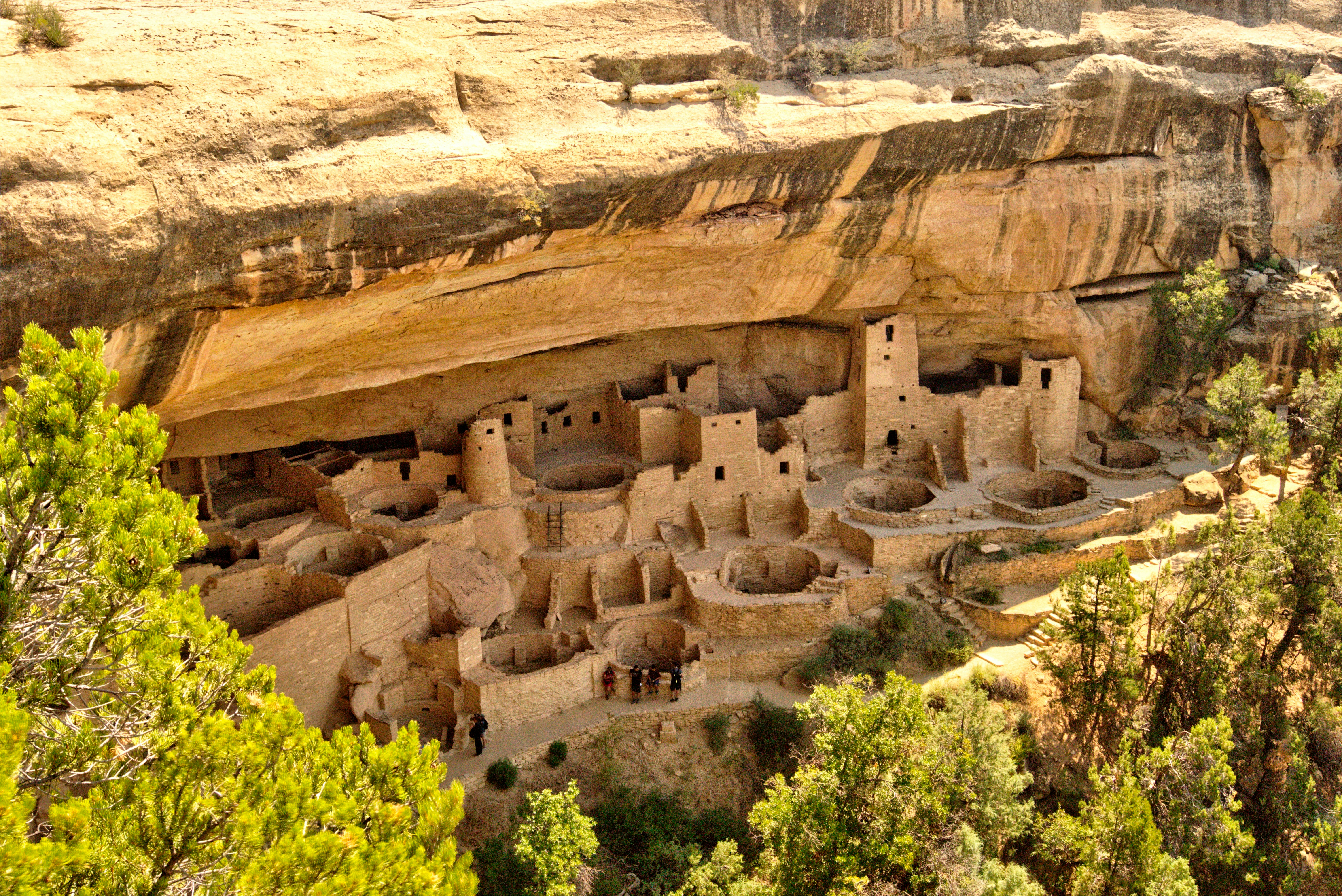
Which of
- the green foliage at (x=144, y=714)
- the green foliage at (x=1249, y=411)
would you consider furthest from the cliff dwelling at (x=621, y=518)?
the green foliage at (x=144, y=714)

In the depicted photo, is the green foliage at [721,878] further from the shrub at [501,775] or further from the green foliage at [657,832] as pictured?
the shrub at [501,775]

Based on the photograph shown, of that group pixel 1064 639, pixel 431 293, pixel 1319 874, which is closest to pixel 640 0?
pixel 431 293

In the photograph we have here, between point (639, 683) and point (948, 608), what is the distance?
224 inches

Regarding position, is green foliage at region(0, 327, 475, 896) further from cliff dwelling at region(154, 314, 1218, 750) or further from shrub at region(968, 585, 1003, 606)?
shrub at region(968, 585, 1003, 606)

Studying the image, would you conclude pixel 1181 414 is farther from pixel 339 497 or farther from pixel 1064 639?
pixel 339 497

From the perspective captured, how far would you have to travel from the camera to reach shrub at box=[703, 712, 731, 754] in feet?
57.9

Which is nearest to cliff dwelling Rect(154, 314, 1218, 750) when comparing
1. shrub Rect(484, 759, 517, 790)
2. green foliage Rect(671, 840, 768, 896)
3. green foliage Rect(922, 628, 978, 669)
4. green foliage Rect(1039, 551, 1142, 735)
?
shrub Rect(484, 759, 517, 790)

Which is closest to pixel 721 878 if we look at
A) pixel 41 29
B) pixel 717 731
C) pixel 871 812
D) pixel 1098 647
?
pixel 871 812

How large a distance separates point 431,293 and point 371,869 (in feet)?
31.5

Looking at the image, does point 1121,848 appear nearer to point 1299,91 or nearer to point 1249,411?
point 1249,411

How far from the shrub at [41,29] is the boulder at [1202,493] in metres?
19.6

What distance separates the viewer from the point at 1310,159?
2194 centimetres

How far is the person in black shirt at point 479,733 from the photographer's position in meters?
16.5

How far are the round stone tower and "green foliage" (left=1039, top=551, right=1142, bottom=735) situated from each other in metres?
9.61
